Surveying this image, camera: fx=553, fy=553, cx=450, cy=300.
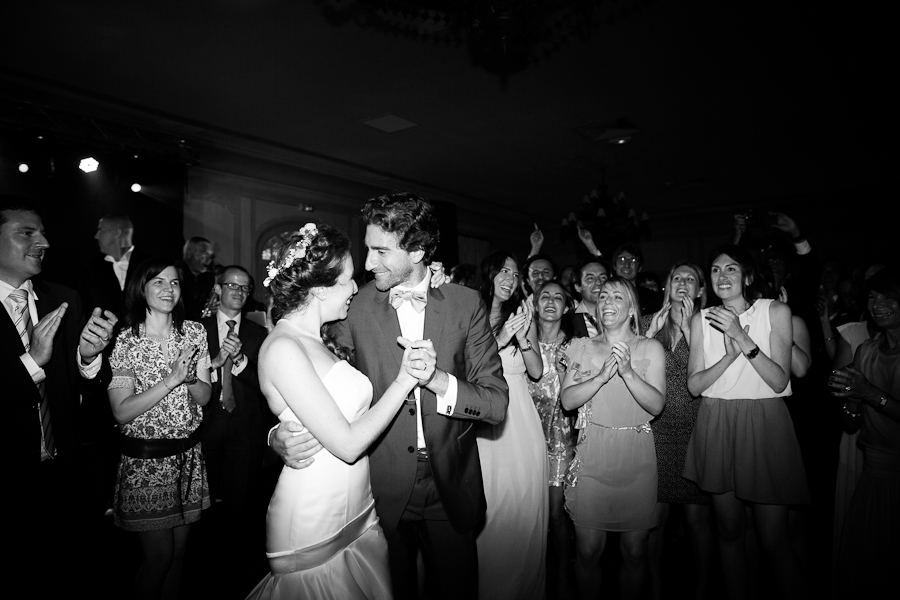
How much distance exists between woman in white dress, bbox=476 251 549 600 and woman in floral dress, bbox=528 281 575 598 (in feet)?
0.92

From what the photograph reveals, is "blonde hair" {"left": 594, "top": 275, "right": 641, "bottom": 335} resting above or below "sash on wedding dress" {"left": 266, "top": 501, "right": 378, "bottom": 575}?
above

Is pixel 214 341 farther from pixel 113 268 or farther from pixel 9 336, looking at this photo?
pixel 113 268

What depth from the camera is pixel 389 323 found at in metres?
2.11

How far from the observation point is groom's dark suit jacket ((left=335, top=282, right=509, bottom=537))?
202 cm

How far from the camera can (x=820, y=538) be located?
384cm

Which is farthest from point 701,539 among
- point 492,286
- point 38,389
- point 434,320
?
point 38,389

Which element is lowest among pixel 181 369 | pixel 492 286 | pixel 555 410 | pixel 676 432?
pixel 676 432

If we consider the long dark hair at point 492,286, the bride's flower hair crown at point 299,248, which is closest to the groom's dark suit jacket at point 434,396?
the bride's flower hair crown at point 299,248

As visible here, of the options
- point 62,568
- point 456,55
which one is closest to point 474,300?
point 62,568

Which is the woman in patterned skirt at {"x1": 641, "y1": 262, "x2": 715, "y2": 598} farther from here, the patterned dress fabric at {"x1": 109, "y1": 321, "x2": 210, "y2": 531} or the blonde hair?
the patterned dress fabric at {"x1": 109, "y1": 321, "x2": 210, "y2": 531}

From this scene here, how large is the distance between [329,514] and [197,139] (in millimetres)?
7039

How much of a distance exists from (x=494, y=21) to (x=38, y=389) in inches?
117

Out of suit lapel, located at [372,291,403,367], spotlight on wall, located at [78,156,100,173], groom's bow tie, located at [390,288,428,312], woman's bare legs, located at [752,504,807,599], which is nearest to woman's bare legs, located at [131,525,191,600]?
suit lapel, located at [372,291,403,367]

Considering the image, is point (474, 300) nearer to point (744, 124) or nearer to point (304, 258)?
point (304, 258)
